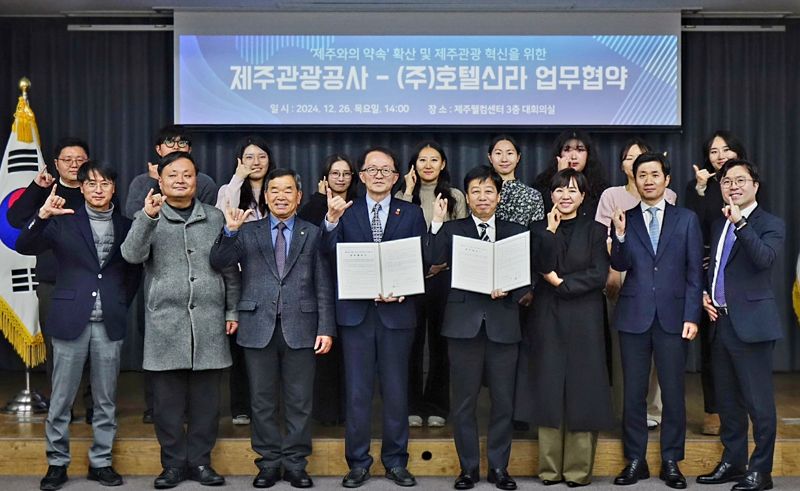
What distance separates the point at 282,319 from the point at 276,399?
1.27ft

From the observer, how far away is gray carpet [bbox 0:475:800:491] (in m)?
4.46

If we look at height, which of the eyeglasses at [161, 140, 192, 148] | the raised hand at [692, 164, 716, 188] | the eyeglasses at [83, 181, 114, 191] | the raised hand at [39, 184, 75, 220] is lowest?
the raised hand at [39, 184, 75, 220]

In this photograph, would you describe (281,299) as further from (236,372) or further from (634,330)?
(634,330)

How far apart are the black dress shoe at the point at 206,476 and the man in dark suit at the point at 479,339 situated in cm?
108

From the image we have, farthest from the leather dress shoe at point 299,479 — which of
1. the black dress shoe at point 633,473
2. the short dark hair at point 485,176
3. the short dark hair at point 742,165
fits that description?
the short dark hair at point 742,165

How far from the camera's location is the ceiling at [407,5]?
6391 mm

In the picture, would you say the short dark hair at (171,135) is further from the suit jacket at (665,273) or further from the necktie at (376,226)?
the suit jacket at (665,273)

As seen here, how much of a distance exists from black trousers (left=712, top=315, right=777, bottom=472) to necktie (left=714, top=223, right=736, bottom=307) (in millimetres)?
84

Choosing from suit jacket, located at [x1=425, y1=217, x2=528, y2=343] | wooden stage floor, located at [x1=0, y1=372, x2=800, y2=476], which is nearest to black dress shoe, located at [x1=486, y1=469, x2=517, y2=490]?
wooden stage floor, located at [x1=0, y1=372, x2=800, y2=476]

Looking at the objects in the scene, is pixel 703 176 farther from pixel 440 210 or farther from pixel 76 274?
pixel 76 274

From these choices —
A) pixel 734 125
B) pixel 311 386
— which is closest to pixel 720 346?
pixel 311 386

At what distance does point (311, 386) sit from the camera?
450 centimetres

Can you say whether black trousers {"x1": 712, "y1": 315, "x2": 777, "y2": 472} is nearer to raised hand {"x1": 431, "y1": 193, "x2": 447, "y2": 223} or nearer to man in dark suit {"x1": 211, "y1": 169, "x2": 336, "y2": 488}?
raised hand {"x1": 431, "y1": 193, "x2": 447, "y2": 223}

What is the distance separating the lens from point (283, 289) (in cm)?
443
